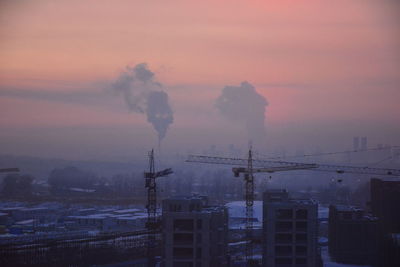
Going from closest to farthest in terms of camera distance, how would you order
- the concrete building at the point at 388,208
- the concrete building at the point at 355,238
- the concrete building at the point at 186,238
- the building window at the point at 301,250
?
the concrete building at the point at 186,238 → the building window at the point at 301,250 → the concrete building at the point at 355,238 → the concrete building at the point at 388,208

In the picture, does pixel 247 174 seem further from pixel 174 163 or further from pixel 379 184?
pixel 174 163

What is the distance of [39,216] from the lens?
1669cm

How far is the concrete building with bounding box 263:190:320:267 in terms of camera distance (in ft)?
22.5

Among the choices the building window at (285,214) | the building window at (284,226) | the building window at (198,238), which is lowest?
the building window at (198,238)

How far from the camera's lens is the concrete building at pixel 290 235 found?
22.5 ft

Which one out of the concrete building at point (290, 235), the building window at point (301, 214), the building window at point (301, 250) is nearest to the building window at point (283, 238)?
the concrete building at point (290, 235)

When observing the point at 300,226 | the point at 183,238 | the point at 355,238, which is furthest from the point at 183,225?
the point at 355,238

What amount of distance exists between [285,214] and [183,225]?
1.09m

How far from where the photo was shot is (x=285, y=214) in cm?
694

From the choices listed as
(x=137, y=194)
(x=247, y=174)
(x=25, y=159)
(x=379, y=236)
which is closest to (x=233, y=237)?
(x=247, y=174)

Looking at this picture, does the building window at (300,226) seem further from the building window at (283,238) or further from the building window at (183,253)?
the building window at (183,253)

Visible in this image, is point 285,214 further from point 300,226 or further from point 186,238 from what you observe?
point 186,238

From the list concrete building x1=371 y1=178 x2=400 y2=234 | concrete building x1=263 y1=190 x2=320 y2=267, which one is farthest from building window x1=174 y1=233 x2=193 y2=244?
concrete building x1=371 y1=178 x2=400 y2=234

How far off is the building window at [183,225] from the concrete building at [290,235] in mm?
819
